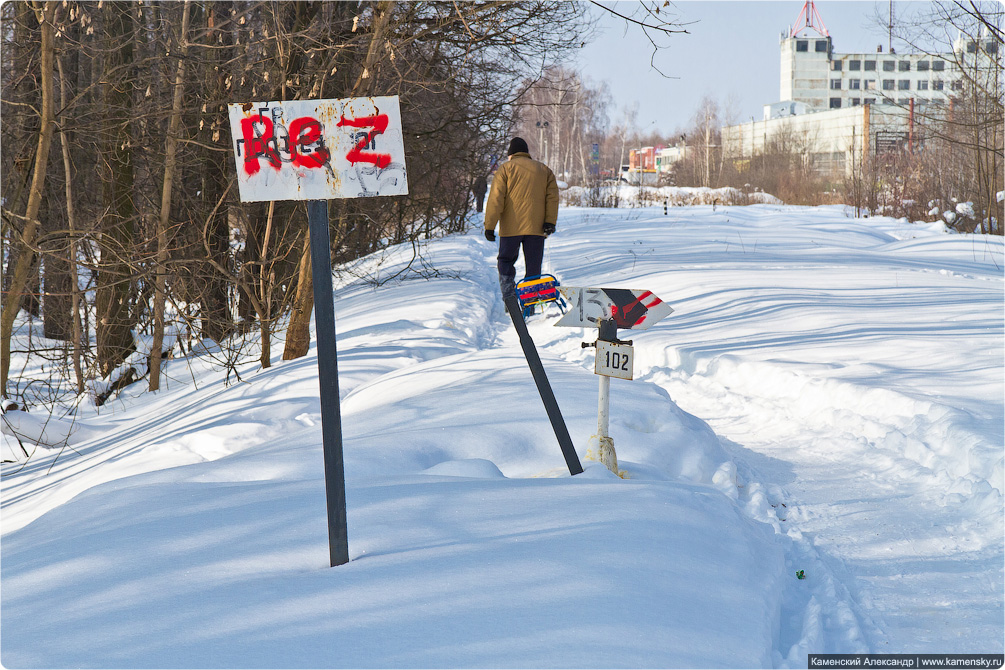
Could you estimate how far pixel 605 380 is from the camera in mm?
3713

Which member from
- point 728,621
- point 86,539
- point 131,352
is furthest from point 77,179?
point 728,621

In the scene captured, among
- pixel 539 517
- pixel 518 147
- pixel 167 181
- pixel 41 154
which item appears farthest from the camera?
pixel 518 147

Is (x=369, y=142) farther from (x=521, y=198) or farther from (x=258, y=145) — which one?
(x=521, y=198)

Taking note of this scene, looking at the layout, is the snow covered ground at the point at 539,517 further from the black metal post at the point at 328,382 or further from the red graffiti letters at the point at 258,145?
the red graffiti letters at the point at 258,145

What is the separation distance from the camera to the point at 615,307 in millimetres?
3602

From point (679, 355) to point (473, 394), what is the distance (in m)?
2.89

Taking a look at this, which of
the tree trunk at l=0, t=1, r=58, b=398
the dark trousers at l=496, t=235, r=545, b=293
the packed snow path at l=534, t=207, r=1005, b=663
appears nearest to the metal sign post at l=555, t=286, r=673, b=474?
the packed snow path at l=534, t=207, r=1005, b=663

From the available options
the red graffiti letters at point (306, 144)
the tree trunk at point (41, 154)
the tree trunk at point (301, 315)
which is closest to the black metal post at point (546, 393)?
the red graffiti letters at point (306, 144)

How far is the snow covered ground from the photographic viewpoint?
85.5 inches

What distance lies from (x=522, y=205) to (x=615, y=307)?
4.91 meters

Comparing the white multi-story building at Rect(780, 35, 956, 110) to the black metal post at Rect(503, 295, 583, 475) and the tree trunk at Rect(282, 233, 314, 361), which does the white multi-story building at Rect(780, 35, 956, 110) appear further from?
the black metal post at Rect(503, 295, 583, 475)

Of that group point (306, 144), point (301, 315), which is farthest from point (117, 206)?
point (306, 144)

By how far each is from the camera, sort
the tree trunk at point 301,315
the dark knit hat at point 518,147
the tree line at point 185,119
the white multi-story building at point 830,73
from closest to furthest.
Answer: the tree line at point 185,119
the tree trunk at point 301,315
the dark knit hat at point 518,147
the white multi-story building at point 830,73

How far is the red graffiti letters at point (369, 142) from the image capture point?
2.47m
